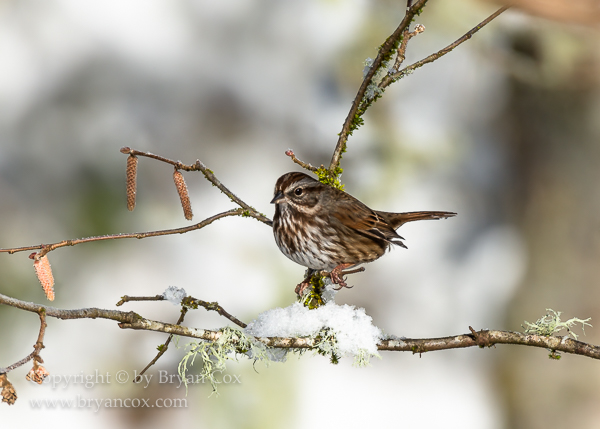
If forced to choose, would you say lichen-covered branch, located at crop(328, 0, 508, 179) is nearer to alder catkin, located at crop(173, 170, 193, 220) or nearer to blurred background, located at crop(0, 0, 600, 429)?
alder catkin, located at crop(173, 170, 193, 220)

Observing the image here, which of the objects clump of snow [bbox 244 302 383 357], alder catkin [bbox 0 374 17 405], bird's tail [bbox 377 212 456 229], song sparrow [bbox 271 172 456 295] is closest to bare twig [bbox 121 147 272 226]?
song sparrow [bbox 271 172 456 295]

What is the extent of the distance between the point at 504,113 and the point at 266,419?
5.12m

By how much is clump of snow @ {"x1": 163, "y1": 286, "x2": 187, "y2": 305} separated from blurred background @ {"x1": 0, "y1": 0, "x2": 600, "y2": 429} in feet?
11.0

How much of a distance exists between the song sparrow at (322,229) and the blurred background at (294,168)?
234cm

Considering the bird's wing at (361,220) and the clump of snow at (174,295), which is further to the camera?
the bird's wing at (361,220)

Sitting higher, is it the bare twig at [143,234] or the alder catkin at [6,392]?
the bare twig at [143,234]

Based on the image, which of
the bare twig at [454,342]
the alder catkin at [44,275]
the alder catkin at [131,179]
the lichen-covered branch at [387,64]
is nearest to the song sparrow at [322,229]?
the lichen-covered branch at [387,64]

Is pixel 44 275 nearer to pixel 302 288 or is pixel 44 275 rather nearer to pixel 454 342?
pixel 302 288

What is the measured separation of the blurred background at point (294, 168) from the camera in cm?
623

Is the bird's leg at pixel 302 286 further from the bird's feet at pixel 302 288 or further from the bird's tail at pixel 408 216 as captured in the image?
the bird's tail at pixel 408 216

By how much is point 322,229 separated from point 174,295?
1.44 meters

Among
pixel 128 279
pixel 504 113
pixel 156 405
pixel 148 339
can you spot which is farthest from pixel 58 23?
pixel 504 113

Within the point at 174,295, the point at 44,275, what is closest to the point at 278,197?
the point at 174,295

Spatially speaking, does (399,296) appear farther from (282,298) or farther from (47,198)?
(47,198)
